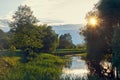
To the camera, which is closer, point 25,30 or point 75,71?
point 75,71

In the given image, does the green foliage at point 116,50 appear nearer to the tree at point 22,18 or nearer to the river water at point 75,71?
the river water at point 75,71

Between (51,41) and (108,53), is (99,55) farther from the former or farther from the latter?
(51,41)

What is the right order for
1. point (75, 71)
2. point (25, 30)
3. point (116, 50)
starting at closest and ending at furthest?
point (116, 50), point (75, 71), point (25, 30)

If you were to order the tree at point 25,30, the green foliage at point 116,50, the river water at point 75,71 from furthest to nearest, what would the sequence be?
the tree at point 25,30 < the river water at point 75,71 < the green foliage at point 116,50

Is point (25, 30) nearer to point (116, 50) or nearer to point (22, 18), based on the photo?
point (22, 18)

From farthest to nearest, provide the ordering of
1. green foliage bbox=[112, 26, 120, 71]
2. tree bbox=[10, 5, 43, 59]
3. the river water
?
tree bbox=[10, 5, 43, 59] → the river water → green foliage bbox=[112, 26, 120, 71]

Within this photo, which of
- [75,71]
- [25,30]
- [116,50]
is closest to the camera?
[116,50]

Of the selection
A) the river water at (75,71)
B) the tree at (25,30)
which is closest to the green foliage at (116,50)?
the river water at (75,71)

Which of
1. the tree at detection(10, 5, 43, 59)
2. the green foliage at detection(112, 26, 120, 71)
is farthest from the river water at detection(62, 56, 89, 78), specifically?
the tree at detection(10, 5, 43, 59)

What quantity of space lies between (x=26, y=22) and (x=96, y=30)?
143 ft

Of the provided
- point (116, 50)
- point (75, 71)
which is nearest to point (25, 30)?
point (75, 71)

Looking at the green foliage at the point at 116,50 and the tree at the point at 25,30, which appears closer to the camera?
the green foliage at the point at 116,50

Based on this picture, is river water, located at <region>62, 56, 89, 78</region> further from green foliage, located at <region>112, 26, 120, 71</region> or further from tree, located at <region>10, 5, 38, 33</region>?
tree, located at <region>10, 5, 38, 33</region>

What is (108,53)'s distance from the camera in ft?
112
